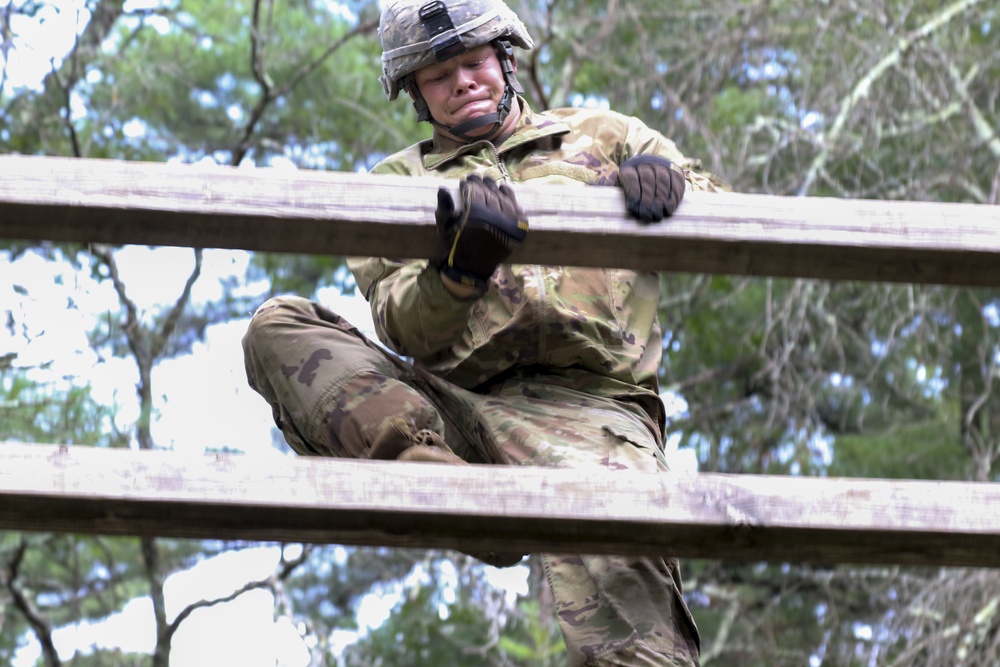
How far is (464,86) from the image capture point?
11.2ft

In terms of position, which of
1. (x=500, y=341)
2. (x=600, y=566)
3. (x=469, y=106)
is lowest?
(x=600, y=566)

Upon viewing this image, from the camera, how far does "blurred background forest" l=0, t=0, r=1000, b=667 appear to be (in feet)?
24.7

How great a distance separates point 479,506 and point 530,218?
18.0 inches

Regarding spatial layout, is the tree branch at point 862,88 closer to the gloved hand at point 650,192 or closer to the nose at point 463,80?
the nose at point 463,80

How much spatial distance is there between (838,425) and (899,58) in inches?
120

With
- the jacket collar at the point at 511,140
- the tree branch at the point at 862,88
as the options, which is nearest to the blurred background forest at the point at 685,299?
the tree branch at the point at 862,88

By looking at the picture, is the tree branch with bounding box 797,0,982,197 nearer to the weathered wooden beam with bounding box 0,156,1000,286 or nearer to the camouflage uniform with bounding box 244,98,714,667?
the camouflage uniform with bounding box 244,98,714,667

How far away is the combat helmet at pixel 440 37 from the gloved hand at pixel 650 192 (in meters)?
1.02

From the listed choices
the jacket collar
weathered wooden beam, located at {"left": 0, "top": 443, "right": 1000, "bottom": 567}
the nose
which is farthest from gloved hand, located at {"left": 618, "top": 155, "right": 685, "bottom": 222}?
the nose

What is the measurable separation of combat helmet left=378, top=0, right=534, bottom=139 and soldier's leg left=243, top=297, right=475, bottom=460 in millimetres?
570

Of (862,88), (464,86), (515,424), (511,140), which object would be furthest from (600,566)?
(862,88)

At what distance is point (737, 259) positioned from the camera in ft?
7.97

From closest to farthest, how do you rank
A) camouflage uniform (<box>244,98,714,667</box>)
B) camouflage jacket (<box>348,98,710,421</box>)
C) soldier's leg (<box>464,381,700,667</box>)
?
soldier's leg (<box>464,381,700,667</box>) < camouflage uniform (<box>244,98,714,667</box>) < camouflage jacket (<box>348,98,710,421</box>)

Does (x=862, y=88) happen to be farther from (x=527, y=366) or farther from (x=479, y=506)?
(x=479, y=506)
